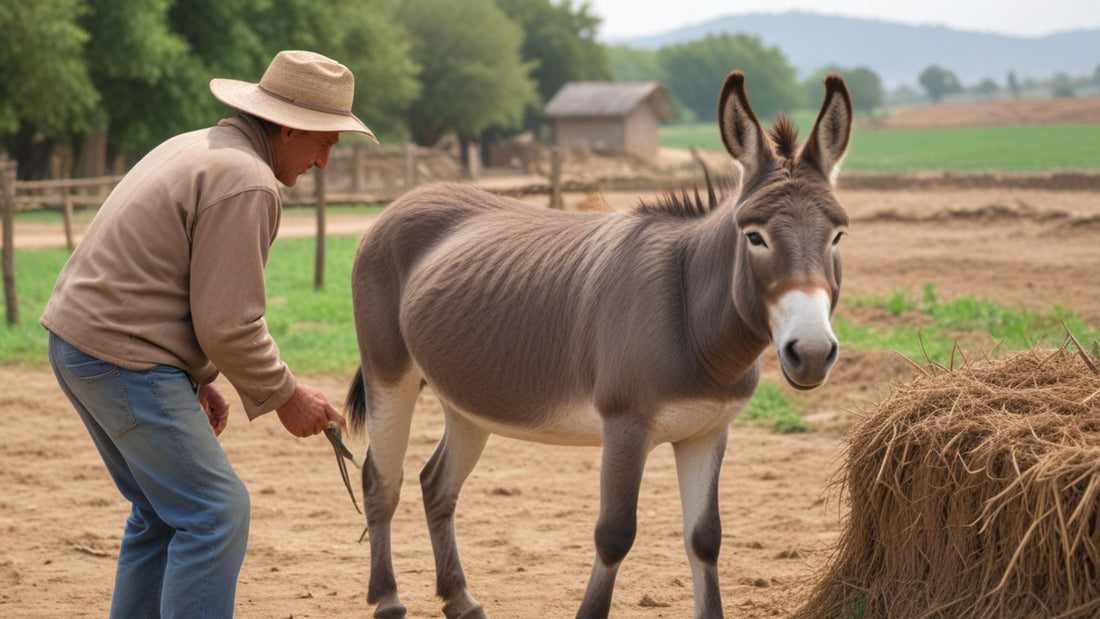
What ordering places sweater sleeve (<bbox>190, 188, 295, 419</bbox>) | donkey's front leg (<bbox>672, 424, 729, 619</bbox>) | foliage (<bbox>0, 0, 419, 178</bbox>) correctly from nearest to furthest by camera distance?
sweater sleeve (<bbox>190, 188, 295, 419</bbox>), donkey's front leg (<bbox>672, 424, 729, 619</bbox>), foliage (<bbox>0, 0, 419, 178</bbox>)

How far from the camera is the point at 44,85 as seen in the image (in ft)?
86.3

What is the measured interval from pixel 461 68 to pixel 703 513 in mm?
50094

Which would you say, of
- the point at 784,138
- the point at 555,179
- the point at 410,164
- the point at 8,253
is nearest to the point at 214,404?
the point at 784,138

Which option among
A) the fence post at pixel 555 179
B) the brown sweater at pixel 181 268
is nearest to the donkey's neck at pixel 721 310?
the brown sweater at pixel 181 268

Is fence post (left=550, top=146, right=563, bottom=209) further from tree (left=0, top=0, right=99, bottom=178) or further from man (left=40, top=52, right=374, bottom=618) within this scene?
tree (left=0, top=0, right=99, bottom=178)

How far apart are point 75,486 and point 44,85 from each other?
22243 millimetres

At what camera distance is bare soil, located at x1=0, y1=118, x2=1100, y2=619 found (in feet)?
16.8

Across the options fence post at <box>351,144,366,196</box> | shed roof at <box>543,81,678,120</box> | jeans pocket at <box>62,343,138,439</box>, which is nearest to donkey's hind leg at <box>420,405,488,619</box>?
jeans pocket at <box>62,343,138,439</box>

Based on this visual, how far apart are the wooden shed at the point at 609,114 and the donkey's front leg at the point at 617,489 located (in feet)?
175

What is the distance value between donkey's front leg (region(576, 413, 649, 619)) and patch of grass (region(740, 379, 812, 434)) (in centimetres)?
428

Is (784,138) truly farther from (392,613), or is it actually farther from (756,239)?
(392,613)

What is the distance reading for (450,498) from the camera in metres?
5.12

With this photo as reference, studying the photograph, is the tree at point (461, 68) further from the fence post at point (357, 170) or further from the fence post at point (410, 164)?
the fence post at point (357, 170)

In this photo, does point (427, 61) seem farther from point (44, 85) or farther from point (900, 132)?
point (900, 132)
